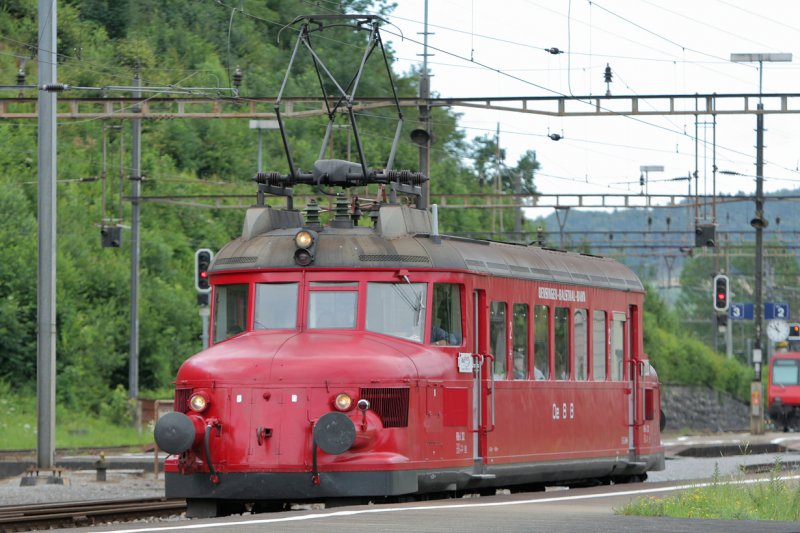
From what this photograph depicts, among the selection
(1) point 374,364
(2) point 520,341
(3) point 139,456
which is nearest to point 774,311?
(3) point 139,456

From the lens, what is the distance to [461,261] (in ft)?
54.2

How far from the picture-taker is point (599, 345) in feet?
65.2

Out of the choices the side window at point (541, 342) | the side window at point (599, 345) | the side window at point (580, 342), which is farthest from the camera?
the side window at point (599, 345)

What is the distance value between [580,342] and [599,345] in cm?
63

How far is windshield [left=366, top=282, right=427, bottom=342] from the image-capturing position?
15.9 meters

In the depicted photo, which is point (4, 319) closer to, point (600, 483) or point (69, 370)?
point (69, 370)

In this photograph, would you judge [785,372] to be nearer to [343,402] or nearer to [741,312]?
[741,312]

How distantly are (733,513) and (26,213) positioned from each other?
115 ft

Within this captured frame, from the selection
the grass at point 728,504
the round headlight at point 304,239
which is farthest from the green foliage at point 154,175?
the grass at point 728,504

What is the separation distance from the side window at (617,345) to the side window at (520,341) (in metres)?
2.69

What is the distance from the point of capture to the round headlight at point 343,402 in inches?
583

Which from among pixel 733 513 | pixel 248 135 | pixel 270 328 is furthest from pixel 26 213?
pixel 733 513

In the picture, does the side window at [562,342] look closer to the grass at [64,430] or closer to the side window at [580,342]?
the side window at [580,342]

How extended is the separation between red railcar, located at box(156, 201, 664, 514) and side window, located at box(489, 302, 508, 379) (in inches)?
1.0
